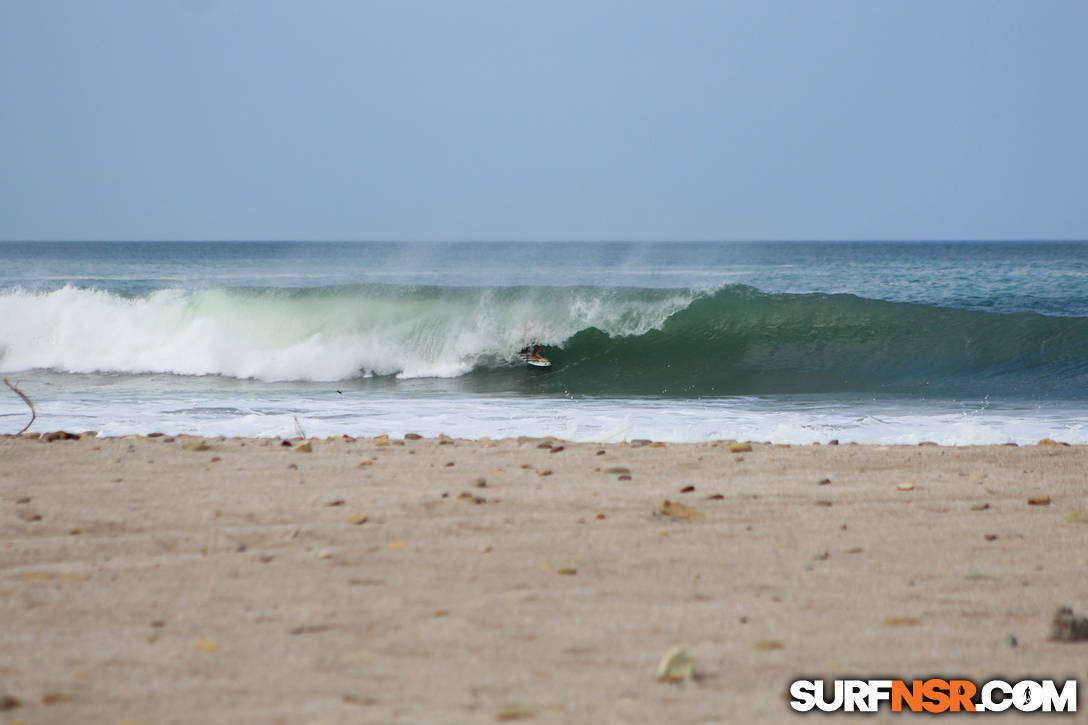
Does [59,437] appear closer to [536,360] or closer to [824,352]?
[536,360]

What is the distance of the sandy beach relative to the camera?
218 cm

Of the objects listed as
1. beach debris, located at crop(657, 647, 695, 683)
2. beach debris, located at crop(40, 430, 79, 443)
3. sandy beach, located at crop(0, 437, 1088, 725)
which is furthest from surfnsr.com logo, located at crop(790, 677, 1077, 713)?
beach debris, located at crop(40, 430, 79, 443)

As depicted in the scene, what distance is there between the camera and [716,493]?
429 cm

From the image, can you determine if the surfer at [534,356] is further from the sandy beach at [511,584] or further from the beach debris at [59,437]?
the sandy beach at [511,584]

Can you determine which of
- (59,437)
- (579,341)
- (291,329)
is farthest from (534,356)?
(59,437)

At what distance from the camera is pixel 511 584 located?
9.78 ft

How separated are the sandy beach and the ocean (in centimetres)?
248

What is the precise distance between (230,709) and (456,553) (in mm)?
1331

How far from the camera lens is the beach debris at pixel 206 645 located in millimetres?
2414

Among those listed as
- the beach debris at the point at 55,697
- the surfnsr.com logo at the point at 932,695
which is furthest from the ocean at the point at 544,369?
the beach debris at the point at 55,697

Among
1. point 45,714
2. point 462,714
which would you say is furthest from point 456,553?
point 45,714

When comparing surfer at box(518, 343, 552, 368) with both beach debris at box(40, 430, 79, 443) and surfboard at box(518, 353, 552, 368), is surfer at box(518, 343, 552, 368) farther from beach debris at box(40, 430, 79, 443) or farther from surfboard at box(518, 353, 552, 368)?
beach debris at box(40, 430, 79, 443)

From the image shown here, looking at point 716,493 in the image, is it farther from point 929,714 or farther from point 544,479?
point 929,714

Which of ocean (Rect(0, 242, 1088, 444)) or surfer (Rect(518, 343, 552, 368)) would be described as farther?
surfer (Rect(518, 343, 552, 368))
